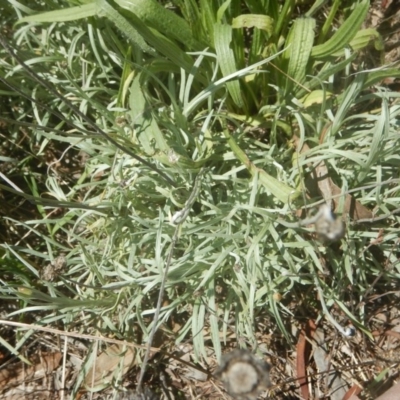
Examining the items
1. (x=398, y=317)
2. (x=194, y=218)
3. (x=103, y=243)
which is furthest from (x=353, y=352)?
(x=103, y=243)

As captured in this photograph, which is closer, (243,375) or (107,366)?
(243,375)

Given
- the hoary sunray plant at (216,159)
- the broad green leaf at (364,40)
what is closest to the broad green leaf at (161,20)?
the hoary sunray plant at (216,159)

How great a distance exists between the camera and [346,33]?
145 centimetres

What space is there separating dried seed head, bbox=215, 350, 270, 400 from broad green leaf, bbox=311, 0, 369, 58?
0.78m

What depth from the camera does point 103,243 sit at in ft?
5.52

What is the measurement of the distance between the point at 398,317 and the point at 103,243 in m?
0.87

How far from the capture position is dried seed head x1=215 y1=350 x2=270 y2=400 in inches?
43.4

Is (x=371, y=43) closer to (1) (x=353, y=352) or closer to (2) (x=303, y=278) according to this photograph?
(2) (x=303, y=278)

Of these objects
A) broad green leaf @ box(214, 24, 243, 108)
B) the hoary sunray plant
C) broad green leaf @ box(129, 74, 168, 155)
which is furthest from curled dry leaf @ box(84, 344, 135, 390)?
broad green leaf @ box(214, 24, 243, 108)

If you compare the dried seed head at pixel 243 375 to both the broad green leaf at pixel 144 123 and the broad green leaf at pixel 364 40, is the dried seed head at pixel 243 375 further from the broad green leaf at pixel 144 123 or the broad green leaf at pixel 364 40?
the broad green leaf at pixel 364 40

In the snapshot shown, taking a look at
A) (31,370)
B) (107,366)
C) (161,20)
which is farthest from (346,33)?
(31,370)

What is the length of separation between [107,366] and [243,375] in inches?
30.6

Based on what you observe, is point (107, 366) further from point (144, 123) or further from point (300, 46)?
point (300, 46)

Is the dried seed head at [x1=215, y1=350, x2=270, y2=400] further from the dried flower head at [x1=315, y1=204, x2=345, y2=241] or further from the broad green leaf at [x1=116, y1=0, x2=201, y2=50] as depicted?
the broad green leaf at [x1=116, y1=0, x2=201, y2=50]
